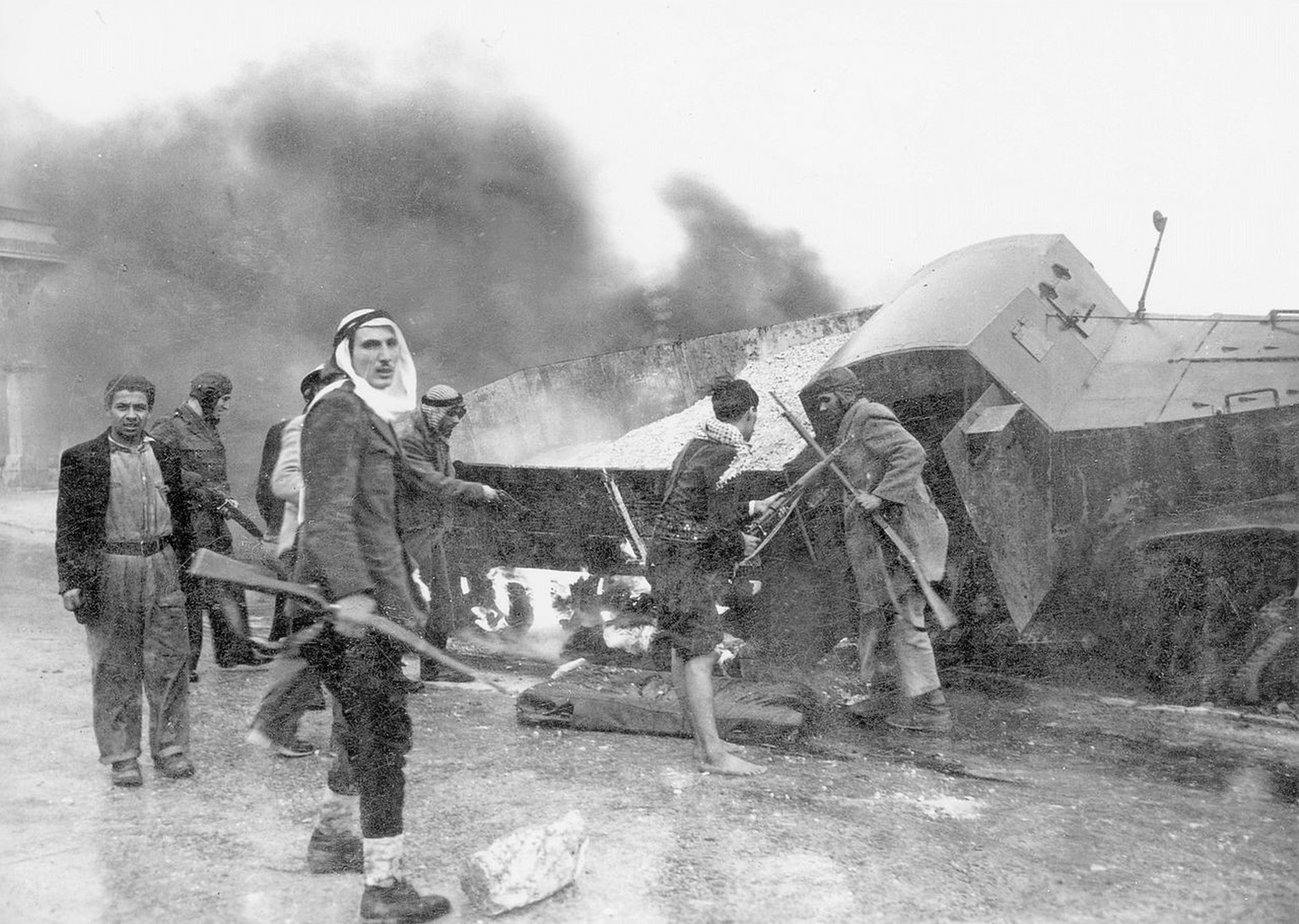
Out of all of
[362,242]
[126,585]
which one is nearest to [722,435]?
[126,585]

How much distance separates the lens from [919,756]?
453 centimetres

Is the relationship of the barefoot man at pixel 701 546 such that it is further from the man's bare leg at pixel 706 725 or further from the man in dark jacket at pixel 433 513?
the man in dark jacket at pixel 433 513

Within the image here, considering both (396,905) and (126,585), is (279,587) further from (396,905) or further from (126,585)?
(126,585)

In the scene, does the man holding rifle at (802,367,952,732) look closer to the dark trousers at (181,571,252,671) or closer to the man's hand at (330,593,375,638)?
the man's hand at (330,593,375,638)

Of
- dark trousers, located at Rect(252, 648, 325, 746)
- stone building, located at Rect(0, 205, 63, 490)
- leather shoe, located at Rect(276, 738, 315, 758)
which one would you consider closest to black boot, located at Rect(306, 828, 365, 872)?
dark trousers, located at Rect(252, 648, 325, 746)

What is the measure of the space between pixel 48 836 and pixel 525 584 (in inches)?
146

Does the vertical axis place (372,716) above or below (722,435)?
below

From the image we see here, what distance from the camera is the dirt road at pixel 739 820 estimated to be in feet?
9.89

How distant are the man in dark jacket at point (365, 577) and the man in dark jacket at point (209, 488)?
2.76 metres

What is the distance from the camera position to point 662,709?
15.8 ft

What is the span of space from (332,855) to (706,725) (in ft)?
5.25

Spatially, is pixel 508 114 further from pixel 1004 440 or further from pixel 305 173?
pixel 1004 440

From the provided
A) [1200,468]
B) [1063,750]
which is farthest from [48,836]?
[1200,468]

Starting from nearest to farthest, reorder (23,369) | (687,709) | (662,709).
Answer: (687,709)
(662,709)
(23,369)
